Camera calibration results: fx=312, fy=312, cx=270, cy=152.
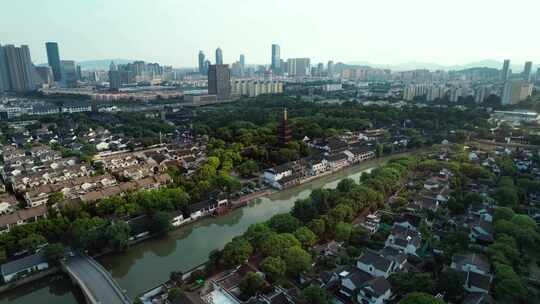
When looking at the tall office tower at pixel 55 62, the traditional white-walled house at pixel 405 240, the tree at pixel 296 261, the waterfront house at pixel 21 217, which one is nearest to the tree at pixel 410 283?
the traditional white-walled house at pixel 405 240

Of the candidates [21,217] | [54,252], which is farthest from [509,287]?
[21,217]

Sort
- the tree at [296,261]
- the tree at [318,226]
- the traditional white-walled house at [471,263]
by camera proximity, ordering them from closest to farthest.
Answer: the traditional white-walled house at [471,263], the tree at [296,261], the tree at [318,226]

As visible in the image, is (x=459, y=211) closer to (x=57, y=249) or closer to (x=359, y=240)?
(x=359, y=240)

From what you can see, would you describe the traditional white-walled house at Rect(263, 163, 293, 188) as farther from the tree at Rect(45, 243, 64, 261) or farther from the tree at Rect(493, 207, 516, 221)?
the tree at Rect(45, 243, 64, 261)

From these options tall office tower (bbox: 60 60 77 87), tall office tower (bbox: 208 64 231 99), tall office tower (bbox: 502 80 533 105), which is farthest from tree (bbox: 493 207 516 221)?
tall office tower (bbox: 60 60 77 87)

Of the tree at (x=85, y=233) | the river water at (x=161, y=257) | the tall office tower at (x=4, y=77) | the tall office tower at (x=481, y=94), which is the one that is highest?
the tall office tower at (x=4, y=77)

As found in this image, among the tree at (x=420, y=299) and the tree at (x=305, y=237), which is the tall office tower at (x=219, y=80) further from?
the tree at (x=420, y=299)

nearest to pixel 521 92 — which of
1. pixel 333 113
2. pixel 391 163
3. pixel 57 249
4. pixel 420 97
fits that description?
pixel 420 97
